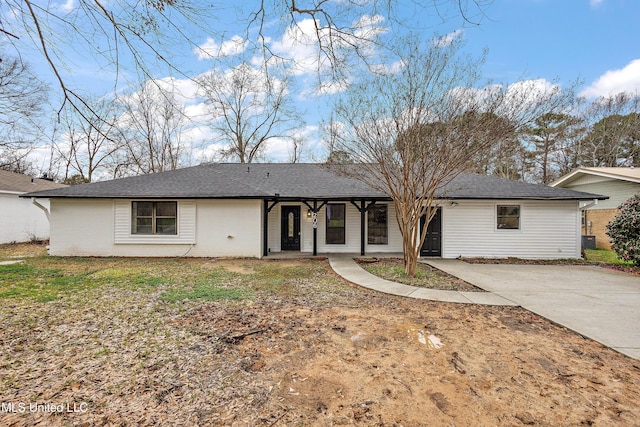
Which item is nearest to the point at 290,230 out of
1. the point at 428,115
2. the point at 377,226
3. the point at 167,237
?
the point at 377,226

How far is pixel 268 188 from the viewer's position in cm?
1117

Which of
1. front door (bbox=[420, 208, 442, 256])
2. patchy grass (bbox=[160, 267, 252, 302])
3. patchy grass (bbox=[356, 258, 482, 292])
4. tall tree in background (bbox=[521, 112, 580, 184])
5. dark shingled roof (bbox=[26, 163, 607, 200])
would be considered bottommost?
patchy grass (bbox=[356, 258, 482, 292])

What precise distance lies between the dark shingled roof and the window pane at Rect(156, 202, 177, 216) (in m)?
0.46

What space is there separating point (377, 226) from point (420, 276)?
437cm

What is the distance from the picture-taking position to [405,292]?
564 centimetres

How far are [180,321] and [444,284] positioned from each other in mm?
5501

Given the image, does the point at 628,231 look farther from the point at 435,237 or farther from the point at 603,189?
the point at 603,189

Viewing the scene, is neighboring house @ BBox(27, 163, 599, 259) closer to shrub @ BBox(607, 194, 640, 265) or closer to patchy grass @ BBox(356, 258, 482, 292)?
shrub @ BBox(607, 194, 640, 265)

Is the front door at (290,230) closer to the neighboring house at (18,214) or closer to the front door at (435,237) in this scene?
the front door at (435,237)

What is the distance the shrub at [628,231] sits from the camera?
8047 mm

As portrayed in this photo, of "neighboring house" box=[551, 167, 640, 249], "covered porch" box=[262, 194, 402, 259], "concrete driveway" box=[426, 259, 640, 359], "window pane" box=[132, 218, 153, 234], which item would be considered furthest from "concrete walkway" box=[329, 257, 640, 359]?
"window pane" box=[132, 218, 153, 234]

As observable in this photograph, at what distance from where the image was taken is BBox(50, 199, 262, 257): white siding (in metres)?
10.1

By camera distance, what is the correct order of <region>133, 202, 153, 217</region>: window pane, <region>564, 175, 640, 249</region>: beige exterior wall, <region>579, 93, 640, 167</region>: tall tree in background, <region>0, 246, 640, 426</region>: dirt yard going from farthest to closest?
<region>579, 93, 640, 167</region>: tall tree in background < <region>564, 175, 640, 249</region>: beige exterior wall < <region>133, 202, 153, 217</region>: window pane < <region>0, 246, 640, 426</region>: dirt yard

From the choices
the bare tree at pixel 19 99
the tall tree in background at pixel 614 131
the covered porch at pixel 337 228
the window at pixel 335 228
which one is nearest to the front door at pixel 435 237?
the covered porch at pixel 337 228
